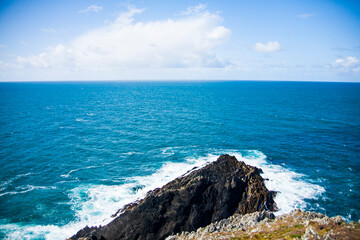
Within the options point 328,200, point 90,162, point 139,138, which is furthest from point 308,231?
point 139,138

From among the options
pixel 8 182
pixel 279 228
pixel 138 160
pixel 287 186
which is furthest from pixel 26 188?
pixel 287 186

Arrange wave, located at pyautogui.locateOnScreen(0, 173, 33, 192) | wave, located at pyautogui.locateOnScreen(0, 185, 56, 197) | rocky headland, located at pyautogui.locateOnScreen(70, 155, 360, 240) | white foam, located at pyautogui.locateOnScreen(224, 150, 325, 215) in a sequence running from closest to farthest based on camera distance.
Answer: rocky headland, located at pyautogui.locateOnScreen(70, 155, 360, 240)
white foam, located at pyautogui.locateOnScreen(224, 150, 325, 215)
wave, located at pyautogui.locateOnScreen(0, 185, 56, 197)
wave, located at pyautogui.locateOnScreen(0, 173, 33, 192)

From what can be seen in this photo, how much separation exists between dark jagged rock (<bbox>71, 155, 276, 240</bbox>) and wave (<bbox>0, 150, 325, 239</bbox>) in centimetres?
324

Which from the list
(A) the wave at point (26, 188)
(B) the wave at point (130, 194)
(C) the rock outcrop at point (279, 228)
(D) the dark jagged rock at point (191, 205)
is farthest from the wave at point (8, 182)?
(C) the rock outcrop at point (279, 228)

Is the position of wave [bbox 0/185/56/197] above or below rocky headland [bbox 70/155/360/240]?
below

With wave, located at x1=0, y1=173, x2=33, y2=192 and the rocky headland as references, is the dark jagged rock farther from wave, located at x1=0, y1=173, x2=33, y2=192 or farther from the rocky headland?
wave, located at x1=0, y1=173, x2=33, y2=192

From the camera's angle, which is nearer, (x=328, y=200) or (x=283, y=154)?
(x=328, y=200)

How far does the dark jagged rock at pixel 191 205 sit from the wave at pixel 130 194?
3.24 meters

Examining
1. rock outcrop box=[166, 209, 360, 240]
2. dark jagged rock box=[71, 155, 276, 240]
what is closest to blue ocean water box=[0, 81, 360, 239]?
dark jagged rock box=[71, 155, 276, 240]

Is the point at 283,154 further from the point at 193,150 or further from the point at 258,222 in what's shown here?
the point at 258,222

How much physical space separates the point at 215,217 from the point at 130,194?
1944 centimetres

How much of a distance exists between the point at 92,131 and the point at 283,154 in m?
75.0

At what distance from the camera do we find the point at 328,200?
4034 centimetres

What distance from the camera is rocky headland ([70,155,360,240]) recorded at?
2373 centimetres
